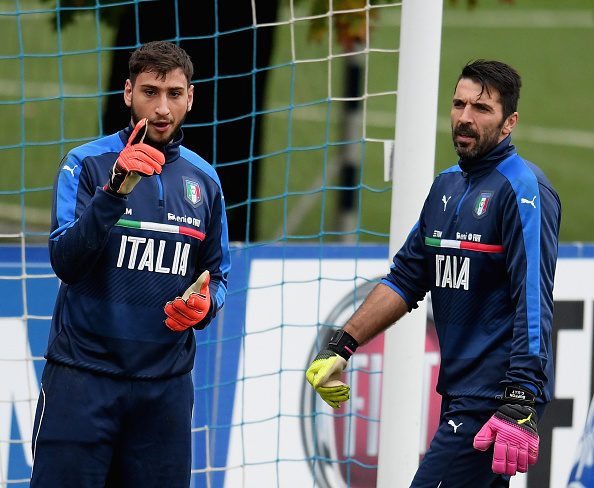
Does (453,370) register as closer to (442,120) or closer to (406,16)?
(406,16)

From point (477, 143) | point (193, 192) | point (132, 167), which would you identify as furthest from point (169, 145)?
point (477, 143)

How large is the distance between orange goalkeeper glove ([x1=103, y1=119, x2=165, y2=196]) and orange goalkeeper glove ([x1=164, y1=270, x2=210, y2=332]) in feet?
1.32

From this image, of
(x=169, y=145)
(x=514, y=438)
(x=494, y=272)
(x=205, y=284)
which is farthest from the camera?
(x=169, y=145)

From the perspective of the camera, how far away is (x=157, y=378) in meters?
3.46

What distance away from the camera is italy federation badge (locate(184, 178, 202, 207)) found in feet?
11.7

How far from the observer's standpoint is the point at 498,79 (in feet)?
11.0

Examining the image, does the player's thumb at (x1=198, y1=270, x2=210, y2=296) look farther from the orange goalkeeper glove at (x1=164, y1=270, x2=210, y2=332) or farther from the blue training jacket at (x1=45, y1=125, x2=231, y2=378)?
the blue training jacket at (x1=45, y1=125, x2=231, y2=378)

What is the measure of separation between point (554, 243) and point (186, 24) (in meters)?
3.43

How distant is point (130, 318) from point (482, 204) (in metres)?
1.25

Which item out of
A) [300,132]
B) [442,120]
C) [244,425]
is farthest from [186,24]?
[442,120]

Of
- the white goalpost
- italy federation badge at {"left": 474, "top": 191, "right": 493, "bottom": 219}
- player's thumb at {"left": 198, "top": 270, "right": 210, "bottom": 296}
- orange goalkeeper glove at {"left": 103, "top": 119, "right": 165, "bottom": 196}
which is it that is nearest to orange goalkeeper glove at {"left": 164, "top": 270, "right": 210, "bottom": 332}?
player's thumb at {"left": 198, "top": 270, "right": 210, "bottom": 296}

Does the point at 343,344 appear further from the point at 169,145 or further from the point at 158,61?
the point at 158,61

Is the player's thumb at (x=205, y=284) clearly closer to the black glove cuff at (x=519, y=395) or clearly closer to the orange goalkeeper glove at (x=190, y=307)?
the orange goalkeeper glove at (x=190, y=307)

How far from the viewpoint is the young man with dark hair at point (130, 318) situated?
3369 millimetres
